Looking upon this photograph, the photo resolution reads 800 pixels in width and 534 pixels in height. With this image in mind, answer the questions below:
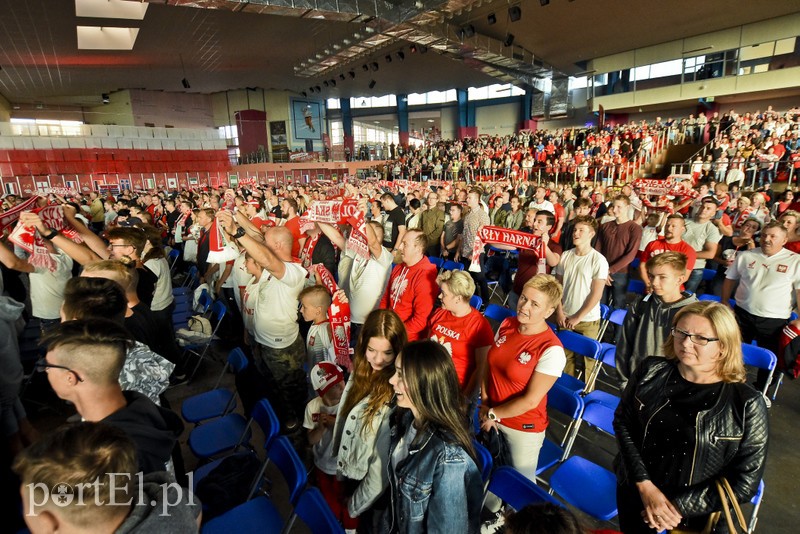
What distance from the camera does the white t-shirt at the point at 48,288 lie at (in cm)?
391

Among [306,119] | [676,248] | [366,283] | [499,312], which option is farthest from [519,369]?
[306,119]

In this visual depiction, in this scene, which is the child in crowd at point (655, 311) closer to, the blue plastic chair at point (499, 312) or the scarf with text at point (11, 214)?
the blue plastic chair at point (499, 312)

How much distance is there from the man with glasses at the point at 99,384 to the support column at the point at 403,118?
110 ft

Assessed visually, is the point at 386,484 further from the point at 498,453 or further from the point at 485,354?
the point at 485,354

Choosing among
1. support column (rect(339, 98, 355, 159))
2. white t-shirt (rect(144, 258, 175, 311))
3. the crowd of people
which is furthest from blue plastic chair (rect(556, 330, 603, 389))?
support column (rect(339, 98, 355, 159))

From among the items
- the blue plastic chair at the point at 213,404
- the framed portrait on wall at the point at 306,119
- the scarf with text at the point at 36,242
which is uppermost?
the framed portrait on wall at the point at 306,119

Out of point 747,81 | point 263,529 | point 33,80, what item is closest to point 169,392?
point 263,529

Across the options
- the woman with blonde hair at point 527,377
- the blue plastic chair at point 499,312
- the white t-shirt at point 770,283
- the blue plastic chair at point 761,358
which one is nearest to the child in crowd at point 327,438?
the woman with blonde hair at point 527,377

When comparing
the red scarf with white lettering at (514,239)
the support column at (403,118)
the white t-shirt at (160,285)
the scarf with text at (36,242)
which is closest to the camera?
the scarf with text at (36,242)

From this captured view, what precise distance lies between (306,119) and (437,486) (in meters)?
33.6

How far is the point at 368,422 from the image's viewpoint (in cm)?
190

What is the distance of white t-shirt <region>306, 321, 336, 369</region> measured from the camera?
3.11 meters

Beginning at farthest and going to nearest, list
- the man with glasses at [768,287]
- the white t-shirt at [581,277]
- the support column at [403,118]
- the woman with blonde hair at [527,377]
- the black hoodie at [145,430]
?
the support column at [403,118], the white t-shirt at [581,277], the man with glasses at [768,287], the woman with blonde hair at [527,377], the black hoodie at [145,430]

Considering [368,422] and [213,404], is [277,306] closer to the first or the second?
[213,404]
